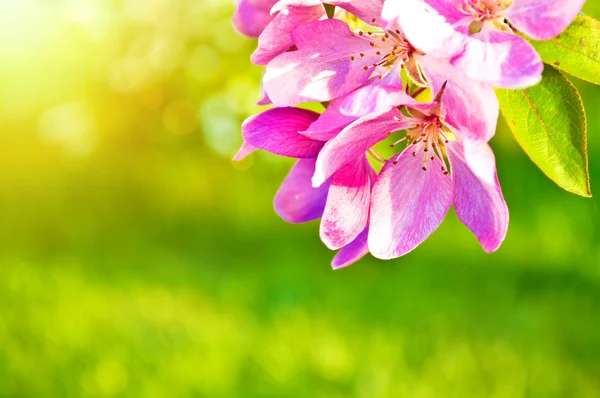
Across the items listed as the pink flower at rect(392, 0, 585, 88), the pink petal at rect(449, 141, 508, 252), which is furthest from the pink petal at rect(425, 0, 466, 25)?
the pink petal at rect(449, 141, 508, 252)

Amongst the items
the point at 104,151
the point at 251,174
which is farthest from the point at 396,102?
the point at 104,151

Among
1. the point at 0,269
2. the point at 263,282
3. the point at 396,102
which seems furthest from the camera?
the point at 0,269

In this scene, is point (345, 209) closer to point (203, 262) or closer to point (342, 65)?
point (342, 65)

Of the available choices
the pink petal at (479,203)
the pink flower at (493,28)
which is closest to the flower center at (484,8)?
the pink flower at (493,28)

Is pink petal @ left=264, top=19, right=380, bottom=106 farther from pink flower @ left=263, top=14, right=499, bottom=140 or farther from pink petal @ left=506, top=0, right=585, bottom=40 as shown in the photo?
pink petal @ left=506, top=0, right=585, bottom=40

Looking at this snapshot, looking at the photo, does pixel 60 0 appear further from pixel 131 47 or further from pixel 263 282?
pixel 263 282

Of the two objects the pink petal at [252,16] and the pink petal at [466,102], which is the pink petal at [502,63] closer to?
the pink petal at [466,102]

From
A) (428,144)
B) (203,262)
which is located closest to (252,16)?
(428,144)
